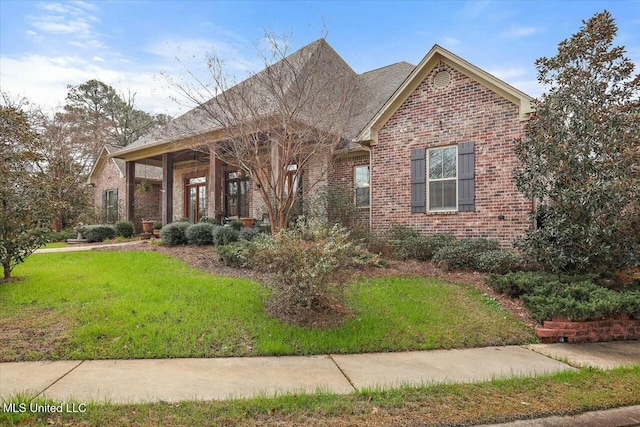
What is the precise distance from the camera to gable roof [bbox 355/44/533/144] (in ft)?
30.3

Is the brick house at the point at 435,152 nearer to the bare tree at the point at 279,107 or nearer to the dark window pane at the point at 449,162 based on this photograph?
the dark window pane at the point at 449,162

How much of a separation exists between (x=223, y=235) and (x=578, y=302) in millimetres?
8313

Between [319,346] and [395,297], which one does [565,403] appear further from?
[395,297]

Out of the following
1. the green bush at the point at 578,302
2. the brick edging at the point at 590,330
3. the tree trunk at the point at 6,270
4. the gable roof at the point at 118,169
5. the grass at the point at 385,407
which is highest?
the gable roof at the point at 118,169

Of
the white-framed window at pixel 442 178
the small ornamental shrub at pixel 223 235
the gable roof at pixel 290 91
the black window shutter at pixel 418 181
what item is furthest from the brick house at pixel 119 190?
the white-framed window at pixel 442 178

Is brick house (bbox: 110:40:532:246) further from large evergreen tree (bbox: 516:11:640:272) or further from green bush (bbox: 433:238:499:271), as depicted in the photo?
large evergreen tree (bbox: 516:11:640:272)

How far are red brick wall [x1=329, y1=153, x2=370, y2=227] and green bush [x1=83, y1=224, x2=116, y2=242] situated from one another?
10.3 meters

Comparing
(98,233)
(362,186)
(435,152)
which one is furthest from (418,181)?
(98,233)

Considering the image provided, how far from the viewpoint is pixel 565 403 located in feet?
10.8

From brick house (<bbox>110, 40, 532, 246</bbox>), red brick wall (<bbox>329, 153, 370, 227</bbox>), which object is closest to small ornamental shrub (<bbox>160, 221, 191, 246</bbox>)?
brick house (<bbox>110, 40, 532, 246</bbox>)

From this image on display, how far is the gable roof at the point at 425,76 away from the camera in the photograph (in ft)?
30.3

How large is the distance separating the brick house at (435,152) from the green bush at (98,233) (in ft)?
19.7

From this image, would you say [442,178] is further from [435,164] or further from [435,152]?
[435,152]

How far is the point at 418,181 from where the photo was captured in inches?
424
